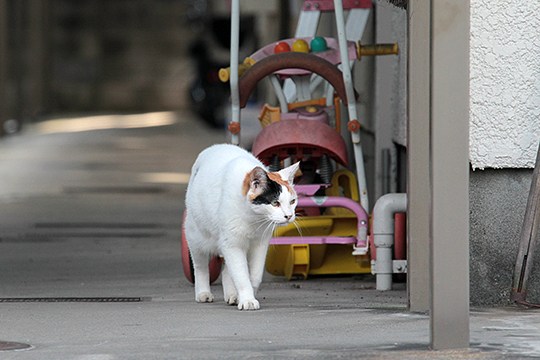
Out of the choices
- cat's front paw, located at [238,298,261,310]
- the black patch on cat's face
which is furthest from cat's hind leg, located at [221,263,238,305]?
the black patch on cat's face

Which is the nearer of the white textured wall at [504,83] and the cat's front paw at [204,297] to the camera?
the white textured wall at [504,83]

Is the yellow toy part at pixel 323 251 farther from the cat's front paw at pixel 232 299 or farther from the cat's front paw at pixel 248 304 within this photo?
the cat's front paw at pixel 248 304

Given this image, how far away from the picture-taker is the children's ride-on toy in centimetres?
811

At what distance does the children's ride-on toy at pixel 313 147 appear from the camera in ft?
26.6

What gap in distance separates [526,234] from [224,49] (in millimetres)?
22571

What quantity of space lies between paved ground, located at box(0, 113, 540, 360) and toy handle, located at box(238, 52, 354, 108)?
46.6 inches

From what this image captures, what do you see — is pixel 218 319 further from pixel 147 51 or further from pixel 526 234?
pixel 147 51

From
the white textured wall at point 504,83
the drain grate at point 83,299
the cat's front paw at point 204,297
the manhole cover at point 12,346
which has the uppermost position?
the white textured wall at point 504,83

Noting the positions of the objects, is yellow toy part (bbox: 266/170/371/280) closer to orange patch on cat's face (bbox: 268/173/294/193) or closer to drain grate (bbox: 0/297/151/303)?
drain grate (bbox: 0/297/151/303)

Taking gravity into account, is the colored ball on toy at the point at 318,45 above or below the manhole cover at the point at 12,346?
above

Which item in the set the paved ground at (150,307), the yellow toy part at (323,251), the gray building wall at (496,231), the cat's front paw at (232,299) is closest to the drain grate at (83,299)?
the paved ground at (150,307)

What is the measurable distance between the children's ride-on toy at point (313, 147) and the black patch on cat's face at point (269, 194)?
1.25 m

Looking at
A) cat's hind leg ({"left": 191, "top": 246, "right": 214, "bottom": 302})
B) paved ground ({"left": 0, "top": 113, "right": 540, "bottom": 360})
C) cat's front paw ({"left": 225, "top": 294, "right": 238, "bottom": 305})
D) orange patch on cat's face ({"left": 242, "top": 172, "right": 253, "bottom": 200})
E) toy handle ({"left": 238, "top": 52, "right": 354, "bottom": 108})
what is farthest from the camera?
toy handle ({"left": 238, "top": 52, "right": 354, "bottom": 108})

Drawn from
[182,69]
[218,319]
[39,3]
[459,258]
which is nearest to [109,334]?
[218,319]
